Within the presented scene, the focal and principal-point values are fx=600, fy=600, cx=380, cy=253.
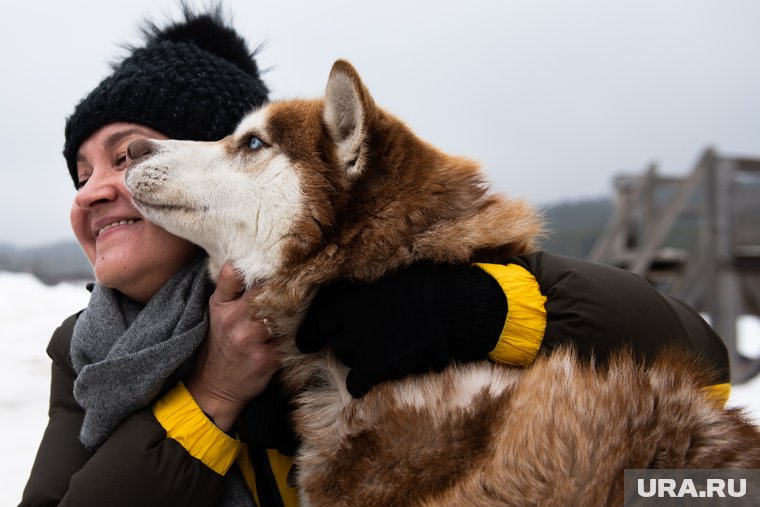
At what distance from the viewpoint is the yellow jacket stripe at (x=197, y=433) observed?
1.77 m

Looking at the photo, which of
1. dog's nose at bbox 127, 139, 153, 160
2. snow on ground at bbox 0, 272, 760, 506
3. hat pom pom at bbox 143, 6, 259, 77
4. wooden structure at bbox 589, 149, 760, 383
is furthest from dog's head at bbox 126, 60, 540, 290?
wooden structure at bbox 589, 149, 760, 383

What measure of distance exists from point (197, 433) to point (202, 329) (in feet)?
1.05

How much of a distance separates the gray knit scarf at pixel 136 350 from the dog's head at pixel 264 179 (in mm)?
190

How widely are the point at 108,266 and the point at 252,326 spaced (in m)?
0.56

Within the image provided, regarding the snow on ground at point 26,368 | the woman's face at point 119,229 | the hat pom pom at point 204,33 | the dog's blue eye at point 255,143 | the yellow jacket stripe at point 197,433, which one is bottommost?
the snow on ground at point 26,368

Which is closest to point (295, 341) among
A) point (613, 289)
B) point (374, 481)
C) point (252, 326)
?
point (252, 326)

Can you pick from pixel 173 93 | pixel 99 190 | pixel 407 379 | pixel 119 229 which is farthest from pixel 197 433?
pixel 173 93

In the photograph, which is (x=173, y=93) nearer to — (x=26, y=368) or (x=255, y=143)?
(x=255, y=143)

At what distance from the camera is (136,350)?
185cm

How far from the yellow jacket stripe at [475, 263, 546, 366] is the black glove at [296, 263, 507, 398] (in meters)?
0.02

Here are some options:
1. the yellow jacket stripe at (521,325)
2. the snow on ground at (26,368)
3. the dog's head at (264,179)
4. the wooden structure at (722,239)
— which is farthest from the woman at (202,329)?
the wooden structure at (722,239)

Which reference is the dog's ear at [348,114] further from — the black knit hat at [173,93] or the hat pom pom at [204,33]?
the hat pom pom at [204,33]

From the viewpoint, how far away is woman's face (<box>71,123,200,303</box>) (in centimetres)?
203

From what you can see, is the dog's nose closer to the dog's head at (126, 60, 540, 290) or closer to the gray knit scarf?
the dog's head at (126, 60, 540, 290)
